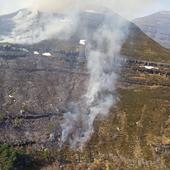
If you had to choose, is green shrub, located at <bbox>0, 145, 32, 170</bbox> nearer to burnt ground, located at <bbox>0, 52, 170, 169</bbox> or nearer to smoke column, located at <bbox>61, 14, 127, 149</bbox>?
burnt ground, located at <bbox>0, 52, 170, 169</bbox>

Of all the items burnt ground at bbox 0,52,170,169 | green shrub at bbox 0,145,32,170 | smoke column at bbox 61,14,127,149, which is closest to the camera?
green shrub at bbox 0,145,32,170

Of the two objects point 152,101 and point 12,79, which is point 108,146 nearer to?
point 152,101

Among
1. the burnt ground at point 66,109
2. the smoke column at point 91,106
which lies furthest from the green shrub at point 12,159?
the smoke column at point 91,106

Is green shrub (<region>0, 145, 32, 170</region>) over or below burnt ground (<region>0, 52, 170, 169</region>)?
over

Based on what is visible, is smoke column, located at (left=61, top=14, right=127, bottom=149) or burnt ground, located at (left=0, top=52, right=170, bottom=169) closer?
burnt ground, located at (left=0, top=52, right=170, bottom=169)

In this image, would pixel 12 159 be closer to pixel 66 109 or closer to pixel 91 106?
pixel 66 109

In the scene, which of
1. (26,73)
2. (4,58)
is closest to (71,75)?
(26,73)

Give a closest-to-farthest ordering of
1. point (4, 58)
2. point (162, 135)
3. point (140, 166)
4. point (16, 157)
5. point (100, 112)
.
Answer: point (16, 157) → point (140, 166) → point (162, 135) → point (100, 112) → point (4, 58)

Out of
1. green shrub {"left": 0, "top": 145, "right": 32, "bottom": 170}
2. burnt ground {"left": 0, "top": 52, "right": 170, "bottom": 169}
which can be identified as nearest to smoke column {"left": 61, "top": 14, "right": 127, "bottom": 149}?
burnt ground {"left": 0, "top": 52, "right": 170, "bottom": 169}

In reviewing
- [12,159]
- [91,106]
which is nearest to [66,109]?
[91,106]
